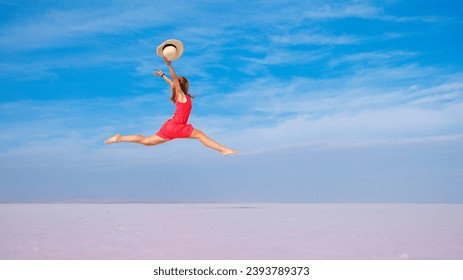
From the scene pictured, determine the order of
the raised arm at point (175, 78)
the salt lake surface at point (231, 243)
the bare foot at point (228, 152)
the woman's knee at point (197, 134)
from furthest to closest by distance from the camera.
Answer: the bare foot at point (228, 152), the woman's knee at point (197, 134), the raised arm at point (175, 78), the salt lake surface at point (231, 243)

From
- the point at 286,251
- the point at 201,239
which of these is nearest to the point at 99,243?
the point at 201,239

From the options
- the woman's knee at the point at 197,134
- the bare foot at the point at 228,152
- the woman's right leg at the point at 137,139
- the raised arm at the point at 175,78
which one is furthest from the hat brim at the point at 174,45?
the bare foot at the point at 228,152

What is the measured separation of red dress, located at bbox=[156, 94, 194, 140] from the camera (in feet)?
30.6

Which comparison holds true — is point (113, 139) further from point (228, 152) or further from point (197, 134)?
point (228, 152)

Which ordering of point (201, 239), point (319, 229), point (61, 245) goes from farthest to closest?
point (319, 229)
point (201, 239)
point (61, 245)

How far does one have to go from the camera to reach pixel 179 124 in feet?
30.7

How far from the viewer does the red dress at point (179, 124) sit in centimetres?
933

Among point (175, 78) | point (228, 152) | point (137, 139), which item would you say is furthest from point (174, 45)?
point (228, 152)

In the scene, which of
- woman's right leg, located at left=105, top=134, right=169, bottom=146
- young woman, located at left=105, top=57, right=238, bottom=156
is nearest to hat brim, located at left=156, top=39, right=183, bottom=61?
young woman, located at left=105, top=57, right=238, bottom=156

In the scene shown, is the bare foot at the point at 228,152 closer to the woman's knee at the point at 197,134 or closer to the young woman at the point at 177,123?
the young woman at the point at 177,123

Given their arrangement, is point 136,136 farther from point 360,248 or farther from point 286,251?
point 360,248
